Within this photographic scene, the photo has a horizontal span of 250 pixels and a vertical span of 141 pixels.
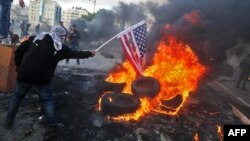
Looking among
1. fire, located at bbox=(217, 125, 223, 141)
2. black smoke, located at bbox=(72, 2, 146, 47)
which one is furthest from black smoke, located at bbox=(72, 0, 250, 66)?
black smoke, located at bbox=(72, 2, 146, 47)

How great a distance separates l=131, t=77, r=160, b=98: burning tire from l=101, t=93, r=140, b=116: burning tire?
0.62 metres

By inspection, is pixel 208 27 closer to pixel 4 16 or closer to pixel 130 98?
pixel 130 98

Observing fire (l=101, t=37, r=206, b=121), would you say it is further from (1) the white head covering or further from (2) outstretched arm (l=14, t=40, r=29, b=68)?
(2) outstretched arm (l=14, t=40, r=29, b=68)

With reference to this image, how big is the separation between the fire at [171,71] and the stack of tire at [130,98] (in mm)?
377

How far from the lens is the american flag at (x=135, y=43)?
866 centimetres

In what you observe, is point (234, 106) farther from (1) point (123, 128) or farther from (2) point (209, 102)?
(1) point (123, 128)

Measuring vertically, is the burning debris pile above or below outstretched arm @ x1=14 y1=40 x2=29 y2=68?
below

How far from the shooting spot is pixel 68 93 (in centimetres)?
950

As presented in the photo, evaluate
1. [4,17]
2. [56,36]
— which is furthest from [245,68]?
[4,17]

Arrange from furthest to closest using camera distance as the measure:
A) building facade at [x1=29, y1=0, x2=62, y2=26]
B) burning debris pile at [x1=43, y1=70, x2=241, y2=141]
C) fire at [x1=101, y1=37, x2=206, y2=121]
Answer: building facade at [x1=29, y1=0, x2=62, y2=26] < fire at [x1=101, y1=37, x2=206, y2=121] < burning debris pile at [x1=43, y1=70, x2=241, y2=141]

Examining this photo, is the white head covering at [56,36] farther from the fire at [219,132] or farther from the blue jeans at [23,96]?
the fire at [219,132]

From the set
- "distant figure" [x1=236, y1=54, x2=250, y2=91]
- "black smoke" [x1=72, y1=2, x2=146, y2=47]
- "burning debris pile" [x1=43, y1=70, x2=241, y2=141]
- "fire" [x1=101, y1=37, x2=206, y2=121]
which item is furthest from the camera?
"black smoke" [x1=72, y1=2, x2=146, y2=47]

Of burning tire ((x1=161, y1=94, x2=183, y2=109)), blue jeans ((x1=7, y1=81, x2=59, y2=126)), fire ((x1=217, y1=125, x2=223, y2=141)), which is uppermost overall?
blue jeans ((x1=7, y1=81, x2=59, y2=126))

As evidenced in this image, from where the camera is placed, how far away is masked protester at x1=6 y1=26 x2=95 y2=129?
5.80 metres
